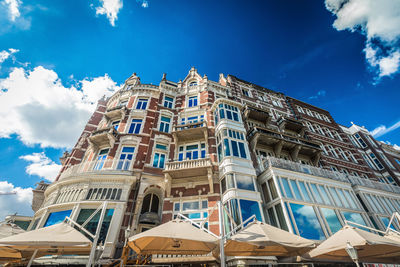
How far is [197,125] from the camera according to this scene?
59.5 ft

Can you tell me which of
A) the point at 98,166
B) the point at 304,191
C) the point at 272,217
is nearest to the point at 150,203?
the point at 98,166

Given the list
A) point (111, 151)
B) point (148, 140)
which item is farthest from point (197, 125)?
point (111, 151)

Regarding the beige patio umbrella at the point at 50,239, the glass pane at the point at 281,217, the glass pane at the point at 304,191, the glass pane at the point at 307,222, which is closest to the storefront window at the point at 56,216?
the beige patio umbrella at the point at 50,239

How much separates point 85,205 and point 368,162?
3543 centimetres

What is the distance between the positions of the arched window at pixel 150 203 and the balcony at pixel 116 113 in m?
8.99

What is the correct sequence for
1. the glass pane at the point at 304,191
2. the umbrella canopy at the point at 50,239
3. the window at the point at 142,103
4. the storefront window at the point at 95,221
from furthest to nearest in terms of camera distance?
the window at the point at 142,103 < the glass pane at the point at 304,191 < the storefront window at the point at 95,221 < the umbrella canopy at the point at 50,239

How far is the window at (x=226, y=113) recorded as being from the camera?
701 inches

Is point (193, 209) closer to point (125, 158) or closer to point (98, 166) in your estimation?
point (125, 158)

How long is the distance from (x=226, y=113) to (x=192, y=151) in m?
4.95

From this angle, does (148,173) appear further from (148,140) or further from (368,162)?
(368,162)

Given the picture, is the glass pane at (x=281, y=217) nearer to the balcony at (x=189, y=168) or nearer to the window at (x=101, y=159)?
the balcony at (x=189, y=168)

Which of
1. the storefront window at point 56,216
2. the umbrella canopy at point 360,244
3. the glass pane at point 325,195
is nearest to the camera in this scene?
the umbrella canopy at point 360,244

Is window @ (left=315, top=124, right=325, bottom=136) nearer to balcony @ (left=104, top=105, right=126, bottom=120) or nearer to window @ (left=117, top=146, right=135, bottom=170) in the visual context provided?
window @ (left=117, top=146, right=135, bottom=170)

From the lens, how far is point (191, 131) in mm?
17312
